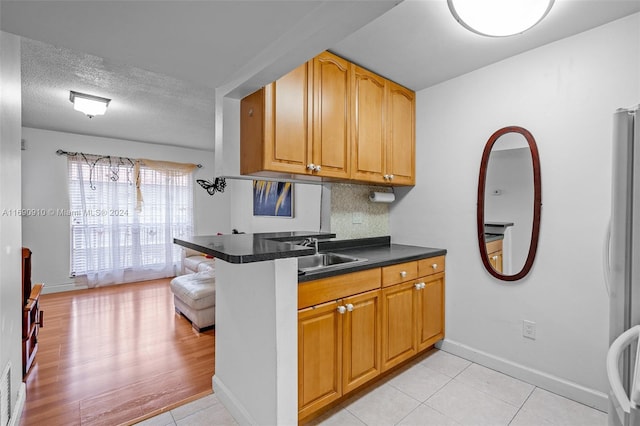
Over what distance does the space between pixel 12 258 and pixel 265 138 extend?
1503 mm

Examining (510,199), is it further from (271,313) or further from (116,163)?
(116,163)

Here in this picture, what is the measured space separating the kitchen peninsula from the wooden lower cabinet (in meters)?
0.01

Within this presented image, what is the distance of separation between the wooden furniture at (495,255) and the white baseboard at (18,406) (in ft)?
10.3

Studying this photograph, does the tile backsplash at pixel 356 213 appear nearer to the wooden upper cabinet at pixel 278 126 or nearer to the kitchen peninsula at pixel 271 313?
the kitchen peninsula at pixel 271 313

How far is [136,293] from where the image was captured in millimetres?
4488

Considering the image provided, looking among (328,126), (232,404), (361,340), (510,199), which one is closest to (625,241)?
(510,199)

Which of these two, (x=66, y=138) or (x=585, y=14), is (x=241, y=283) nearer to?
(x=585, y=14)

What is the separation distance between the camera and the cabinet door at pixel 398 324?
1.99 metres

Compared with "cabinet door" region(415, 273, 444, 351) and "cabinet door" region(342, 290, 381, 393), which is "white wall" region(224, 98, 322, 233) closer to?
"cabinet door" region(342, 290, 381, 393)

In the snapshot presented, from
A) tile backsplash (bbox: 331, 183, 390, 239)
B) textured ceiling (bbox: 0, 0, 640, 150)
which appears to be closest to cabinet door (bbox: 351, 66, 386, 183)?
textured ceiling (bbox: 0, 0, 640, 150)

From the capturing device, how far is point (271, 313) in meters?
1.43

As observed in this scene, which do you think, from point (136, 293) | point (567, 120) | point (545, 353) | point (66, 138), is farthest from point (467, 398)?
point (66, 138)

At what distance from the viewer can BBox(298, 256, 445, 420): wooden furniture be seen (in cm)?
158

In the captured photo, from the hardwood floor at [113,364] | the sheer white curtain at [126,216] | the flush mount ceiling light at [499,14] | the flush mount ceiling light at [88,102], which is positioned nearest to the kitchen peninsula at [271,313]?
the hardwood floor at [113,364]
